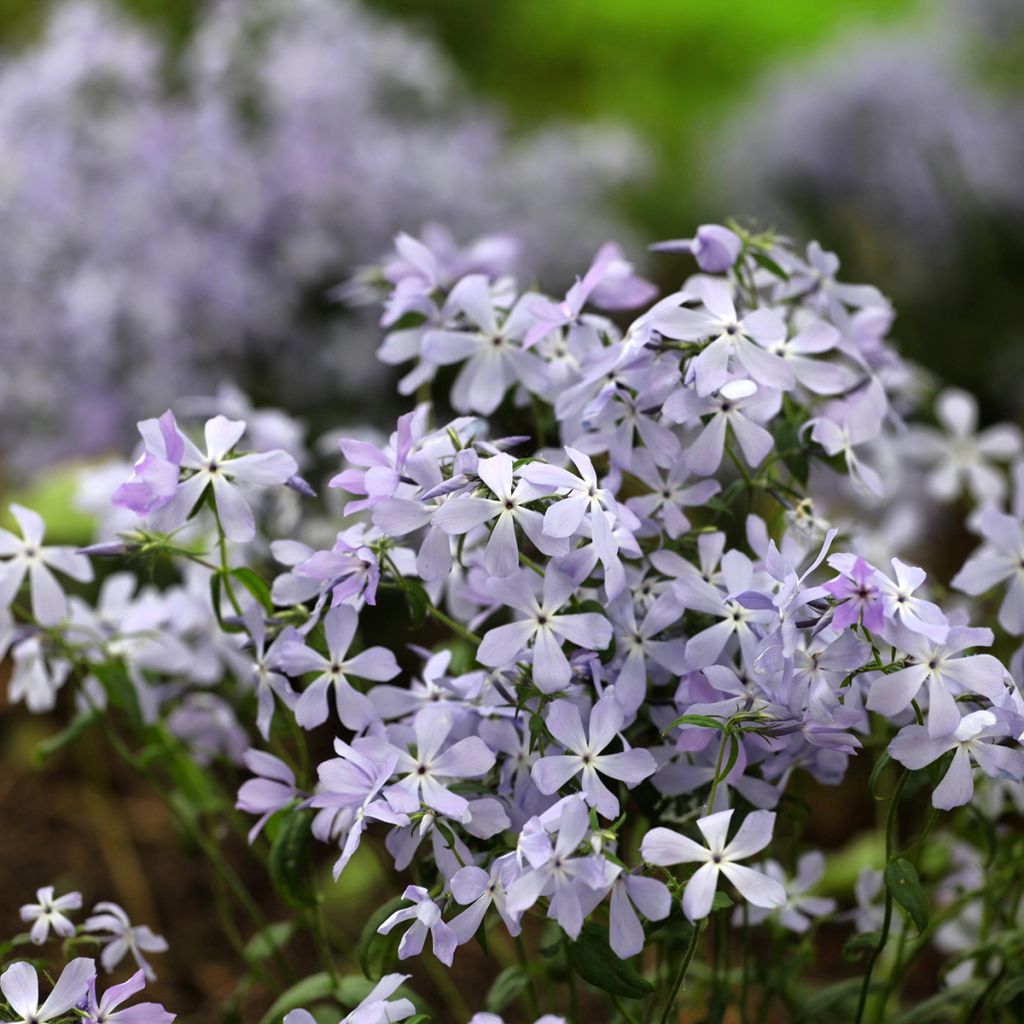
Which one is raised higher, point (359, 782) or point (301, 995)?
point (359, 782)

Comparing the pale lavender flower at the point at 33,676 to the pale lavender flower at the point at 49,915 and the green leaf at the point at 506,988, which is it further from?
the green leaf at the point at 506,988

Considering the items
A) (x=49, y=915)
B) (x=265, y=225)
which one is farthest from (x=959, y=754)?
(x=265, y=225)

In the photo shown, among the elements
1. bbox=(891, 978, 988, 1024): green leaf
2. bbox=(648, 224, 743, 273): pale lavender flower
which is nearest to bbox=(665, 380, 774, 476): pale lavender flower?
bbox=(648, 224, 743, 273): pale lavender flower

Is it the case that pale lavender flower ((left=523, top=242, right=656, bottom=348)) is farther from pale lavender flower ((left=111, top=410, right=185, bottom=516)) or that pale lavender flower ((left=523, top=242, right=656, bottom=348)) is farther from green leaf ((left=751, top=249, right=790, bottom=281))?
pale lavender flower ((left=111, top=410, right=185, bottom=516))

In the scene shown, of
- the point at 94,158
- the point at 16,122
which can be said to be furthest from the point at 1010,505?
the point at 16,122

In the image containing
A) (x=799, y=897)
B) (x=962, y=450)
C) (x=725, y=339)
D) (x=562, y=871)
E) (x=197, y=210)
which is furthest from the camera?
(x=197, y=210)

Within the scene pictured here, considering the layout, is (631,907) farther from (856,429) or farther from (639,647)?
(856,429)
